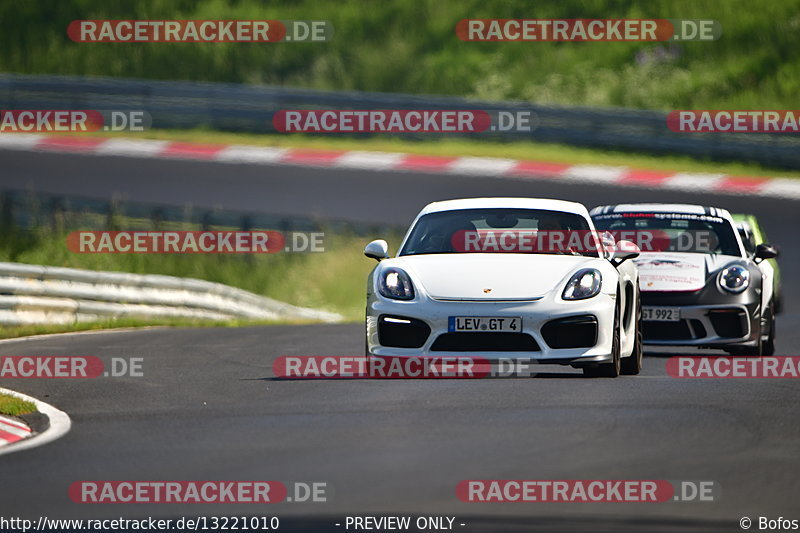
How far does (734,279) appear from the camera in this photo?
1323 cm

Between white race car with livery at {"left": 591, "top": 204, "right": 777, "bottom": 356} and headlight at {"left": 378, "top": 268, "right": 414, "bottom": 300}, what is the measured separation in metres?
3.16

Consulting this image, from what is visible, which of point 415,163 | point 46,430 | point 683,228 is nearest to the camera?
point 46,430

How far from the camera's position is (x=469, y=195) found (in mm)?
26172

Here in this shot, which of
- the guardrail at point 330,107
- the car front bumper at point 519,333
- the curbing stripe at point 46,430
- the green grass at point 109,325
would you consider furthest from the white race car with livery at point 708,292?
the guardrail at point 330,107

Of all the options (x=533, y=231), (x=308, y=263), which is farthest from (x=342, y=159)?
(x=533, y=231)

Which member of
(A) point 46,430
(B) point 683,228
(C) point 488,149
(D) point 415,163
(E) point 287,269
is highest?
(C) point 488,149

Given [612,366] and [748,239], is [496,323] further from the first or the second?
[748,239]

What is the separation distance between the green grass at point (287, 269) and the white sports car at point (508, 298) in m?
14.2

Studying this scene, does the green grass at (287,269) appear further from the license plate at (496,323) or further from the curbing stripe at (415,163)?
the license plate at (496,323)

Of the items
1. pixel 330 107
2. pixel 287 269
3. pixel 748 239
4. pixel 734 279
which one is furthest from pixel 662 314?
pixel 330 107

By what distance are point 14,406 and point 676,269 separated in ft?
18.9

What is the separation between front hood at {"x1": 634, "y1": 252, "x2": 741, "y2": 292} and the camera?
13289mm

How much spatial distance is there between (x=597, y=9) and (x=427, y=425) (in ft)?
95.7

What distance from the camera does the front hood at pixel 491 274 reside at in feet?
34.9
